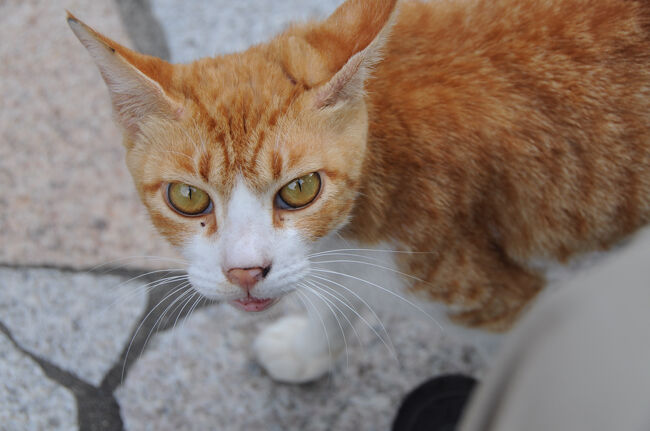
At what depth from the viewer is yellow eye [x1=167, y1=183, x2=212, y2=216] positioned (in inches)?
39.3

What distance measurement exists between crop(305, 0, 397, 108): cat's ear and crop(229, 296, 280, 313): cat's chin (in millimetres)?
367

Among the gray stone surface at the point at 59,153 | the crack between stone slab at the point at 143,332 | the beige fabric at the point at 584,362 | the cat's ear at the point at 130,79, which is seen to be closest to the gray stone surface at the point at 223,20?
the gray stone surface at the point at 59,153

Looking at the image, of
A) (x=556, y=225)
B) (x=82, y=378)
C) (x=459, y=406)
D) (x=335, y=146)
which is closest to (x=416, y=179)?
(x=335, y=146)

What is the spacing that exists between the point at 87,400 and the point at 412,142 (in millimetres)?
1072

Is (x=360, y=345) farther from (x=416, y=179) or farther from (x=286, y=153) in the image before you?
(x=286, y=153)

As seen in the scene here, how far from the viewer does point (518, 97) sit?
1.13m

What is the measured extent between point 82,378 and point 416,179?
1.04m

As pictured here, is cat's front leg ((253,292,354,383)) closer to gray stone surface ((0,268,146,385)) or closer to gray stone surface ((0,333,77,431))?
gray stone surface ((0,268,146,385))

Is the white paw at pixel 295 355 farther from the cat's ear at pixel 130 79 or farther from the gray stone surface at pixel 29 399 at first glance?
the cat's ear at pixel 130 79

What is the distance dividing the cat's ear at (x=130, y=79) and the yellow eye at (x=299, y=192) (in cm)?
22

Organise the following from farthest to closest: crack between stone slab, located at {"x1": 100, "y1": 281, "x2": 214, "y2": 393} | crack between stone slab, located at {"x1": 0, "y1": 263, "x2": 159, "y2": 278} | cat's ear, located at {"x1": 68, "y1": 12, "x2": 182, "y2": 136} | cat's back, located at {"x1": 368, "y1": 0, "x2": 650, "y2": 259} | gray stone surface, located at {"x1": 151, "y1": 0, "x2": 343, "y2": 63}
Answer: gray stone surface, located at {"x1": 151, "y1": 0, "x2": 343, "y2": 63} → crack between stone slab, located at {"x1": 0, "y1": 263, "x2": 159, "y2": 278} → crack between stone slab, located at {"x1": 100, "y1": 281, "x2": 214, "y2": 393} → cat's back, located at {"x1": 368, "y1": 0, "x2": 650, "y2": 259} → cat's ear, located at {"x1": 68, "y1": 12, "x2": 182, "y2": 136}

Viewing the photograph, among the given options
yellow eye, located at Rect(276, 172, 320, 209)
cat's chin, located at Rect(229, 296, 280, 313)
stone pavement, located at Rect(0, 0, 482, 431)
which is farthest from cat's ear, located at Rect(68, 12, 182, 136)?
stone pavement, located at Rect(0, 0, 482, 431)

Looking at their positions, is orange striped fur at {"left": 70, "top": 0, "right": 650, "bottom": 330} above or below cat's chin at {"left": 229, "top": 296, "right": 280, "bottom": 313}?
above

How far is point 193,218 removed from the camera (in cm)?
101
